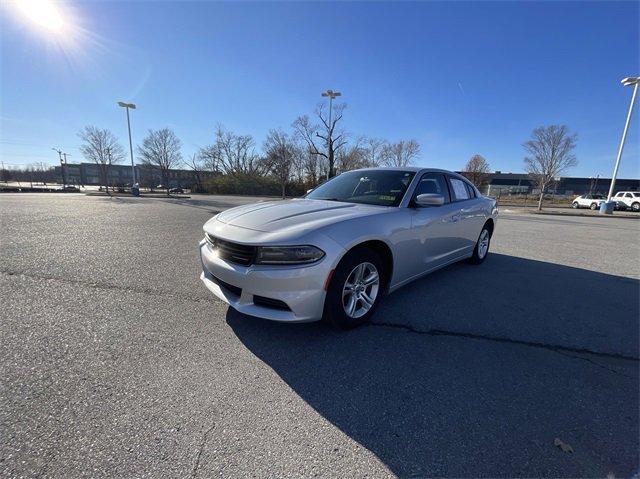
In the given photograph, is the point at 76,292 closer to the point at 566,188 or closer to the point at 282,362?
the point at 282,362

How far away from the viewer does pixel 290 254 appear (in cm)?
241

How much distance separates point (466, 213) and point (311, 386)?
367cm

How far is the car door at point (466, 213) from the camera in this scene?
4.42 metres

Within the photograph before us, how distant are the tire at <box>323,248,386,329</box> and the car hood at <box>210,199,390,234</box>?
404 millimetres

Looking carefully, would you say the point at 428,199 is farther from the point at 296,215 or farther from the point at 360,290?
the point at 296,215

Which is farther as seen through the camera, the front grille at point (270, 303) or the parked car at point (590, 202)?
the parked car at point (590, 202)

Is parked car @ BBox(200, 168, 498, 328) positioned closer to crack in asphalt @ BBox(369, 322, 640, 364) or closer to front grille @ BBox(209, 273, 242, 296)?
front grille @ BBox(209, 273, 242, 296)

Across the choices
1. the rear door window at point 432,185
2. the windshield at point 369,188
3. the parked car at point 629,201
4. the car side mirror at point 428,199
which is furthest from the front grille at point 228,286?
the parked car at point 629,201

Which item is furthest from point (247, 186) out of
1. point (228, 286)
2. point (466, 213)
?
point (228, 286)

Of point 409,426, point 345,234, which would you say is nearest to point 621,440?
point 409,426

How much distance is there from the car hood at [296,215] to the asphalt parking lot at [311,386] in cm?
99

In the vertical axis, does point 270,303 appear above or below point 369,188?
below

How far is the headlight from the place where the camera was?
2.40m

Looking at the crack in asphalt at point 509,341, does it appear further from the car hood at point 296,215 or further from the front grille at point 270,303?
the car hood at point 296,215
